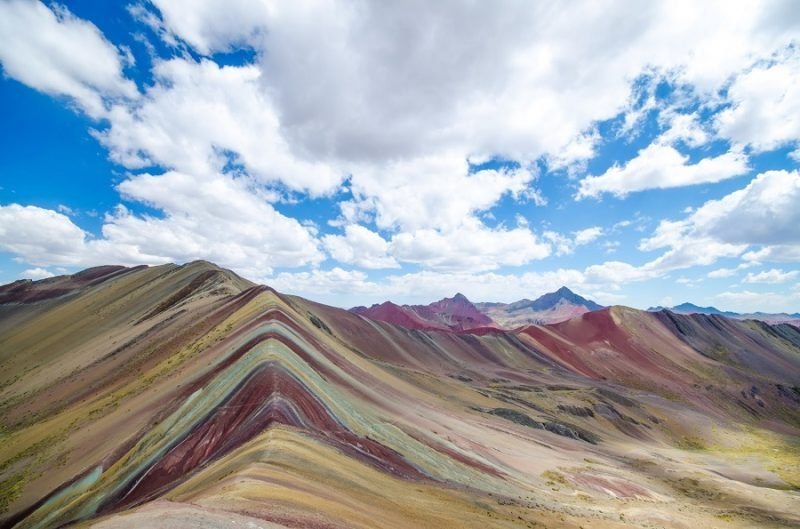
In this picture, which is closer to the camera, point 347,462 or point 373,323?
point 347,462

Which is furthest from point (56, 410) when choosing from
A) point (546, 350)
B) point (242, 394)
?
point (546, 350)

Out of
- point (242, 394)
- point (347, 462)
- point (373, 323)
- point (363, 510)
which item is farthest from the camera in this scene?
point (373, 323)

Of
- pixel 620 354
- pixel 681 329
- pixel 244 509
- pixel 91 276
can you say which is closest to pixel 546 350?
pixel 620 354

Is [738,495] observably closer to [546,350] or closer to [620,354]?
[546,350]

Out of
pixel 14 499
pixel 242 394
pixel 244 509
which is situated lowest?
pixel 14 499

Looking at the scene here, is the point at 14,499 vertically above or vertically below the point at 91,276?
below

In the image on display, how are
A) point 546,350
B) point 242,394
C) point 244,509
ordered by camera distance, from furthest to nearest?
1. point 546,350
2. point 242,394
3. point 244,509

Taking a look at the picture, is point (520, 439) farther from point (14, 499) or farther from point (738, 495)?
point (14, 499)
